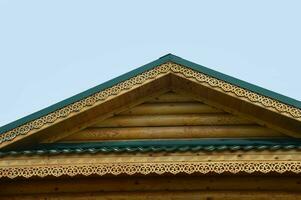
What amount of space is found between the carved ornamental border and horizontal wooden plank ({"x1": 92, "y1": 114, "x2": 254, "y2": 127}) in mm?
709

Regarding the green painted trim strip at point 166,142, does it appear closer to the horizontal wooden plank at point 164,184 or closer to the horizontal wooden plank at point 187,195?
the horizontal wooden plank at point 164,184

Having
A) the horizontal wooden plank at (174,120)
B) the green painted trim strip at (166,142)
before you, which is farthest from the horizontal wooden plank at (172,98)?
the green painted trim strip at (166,142)

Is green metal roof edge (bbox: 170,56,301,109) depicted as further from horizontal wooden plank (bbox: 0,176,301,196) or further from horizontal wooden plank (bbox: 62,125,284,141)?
horizontal wooden plank (bbox: 0,176,301,196)

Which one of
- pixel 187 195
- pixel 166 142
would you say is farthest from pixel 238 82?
pixel 187 195

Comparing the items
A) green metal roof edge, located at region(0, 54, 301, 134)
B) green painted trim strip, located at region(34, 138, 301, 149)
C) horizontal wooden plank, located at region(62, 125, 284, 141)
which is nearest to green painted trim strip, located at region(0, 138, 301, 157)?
green painted trim strip, located at region(34, 138, 301, 149)

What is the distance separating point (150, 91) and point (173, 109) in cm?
59

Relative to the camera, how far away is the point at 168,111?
10398mm

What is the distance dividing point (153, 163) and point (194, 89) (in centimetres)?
244

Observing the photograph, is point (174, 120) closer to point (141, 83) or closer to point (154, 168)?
point (141, 83)

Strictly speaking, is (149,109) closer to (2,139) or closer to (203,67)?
(203,67)

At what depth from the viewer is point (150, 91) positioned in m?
10.6

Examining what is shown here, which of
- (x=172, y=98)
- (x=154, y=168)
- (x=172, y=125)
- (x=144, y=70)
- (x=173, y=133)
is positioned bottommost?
(x=154, y=168)

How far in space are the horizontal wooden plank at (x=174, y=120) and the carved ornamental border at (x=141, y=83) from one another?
71 centimetres

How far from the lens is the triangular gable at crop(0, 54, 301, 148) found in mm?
9383
